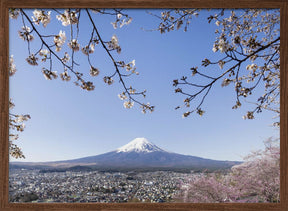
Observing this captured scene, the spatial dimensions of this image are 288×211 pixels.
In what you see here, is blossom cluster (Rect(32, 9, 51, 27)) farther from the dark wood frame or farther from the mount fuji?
the mount fuji

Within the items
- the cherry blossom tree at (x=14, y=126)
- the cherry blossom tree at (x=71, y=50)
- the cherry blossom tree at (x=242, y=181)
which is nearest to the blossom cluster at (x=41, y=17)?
the cherry blossom tree at (x=71, y=50)

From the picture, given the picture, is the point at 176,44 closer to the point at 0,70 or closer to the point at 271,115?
the point at 271,115

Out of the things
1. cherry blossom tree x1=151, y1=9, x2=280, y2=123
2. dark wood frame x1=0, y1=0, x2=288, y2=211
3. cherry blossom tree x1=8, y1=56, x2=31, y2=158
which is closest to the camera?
dark wood frame x1=0, y1=0, x2=288, y2=211

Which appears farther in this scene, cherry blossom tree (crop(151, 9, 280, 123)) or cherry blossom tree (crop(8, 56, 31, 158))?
cherry blossom tree (crop(151, 9, 280, 123))

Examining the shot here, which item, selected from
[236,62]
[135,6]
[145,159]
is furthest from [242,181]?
[135,6]

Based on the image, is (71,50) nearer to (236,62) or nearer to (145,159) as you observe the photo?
(145,159)

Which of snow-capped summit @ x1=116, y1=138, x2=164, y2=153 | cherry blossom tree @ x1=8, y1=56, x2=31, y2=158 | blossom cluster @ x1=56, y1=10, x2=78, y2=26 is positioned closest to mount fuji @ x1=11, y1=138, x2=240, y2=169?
snow-capped summit @ x1=116, y1=138, x2=164, y2=153
